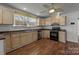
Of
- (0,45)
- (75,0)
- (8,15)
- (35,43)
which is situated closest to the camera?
(75,0)

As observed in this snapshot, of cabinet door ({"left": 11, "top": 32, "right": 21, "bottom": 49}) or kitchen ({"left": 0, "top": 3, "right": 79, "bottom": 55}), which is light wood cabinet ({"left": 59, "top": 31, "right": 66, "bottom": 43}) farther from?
cabinet door ({"left": 11, "top": 32, "right": 21, "bottom": 49})

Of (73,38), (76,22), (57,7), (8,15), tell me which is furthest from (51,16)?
(8,15)

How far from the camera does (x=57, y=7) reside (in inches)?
67.9

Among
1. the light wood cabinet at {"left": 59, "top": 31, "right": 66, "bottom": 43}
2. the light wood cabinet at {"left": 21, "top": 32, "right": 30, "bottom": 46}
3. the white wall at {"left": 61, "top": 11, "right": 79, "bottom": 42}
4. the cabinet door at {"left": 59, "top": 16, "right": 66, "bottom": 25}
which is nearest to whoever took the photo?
the white wall at {"left": 61, "top": 11, "right": 79, "bottom": 42}

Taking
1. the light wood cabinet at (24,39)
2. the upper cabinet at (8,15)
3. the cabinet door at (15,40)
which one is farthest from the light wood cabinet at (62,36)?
the upper cabinet at (8,15)

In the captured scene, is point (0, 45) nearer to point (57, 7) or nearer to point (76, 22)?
point (57, 7)

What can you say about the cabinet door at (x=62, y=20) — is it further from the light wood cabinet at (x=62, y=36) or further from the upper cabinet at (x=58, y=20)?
the light wood cabinet at (x=62, y=36)

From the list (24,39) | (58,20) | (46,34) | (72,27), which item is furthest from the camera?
(24,39)

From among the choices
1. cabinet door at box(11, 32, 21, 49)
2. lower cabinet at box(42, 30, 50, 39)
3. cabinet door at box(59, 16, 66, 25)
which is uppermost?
cabinet door at box(59, 16, 66, 25)

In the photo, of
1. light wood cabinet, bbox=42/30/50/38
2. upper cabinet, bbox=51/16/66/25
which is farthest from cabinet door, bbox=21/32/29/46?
upper cabinet, bbox=51/16/66/25

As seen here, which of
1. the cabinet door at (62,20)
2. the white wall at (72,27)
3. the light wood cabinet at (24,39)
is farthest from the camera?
the light wood cabinet at (24,39)

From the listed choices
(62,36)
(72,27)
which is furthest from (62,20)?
(62,36)

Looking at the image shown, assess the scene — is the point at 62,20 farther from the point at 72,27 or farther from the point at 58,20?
the point at 72,27

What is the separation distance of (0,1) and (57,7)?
0.98 metres
